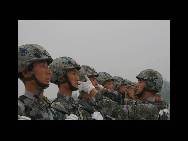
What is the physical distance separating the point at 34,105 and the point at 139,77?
2.51 meters

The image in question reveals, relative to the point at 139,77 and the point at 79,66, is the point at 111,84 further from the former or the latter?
the point at 79,66

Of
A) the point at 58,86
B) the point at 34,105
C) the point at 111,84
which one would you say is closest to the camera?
the point at 34,105

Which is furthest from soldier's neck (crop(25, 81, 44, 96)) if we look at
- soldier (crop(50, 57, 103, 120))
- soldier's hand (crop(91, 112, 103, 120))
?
soldier's hand (crop(91, 112, 103, 120))

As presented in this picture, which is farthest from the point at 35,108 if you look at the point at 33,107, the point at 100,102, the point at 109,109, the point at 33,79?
the point at 109,109

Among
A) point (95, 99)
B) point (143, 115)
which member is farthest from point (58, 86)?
point (143, 115)

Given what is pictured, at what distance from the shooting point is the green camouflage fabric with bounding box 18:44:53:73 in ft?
26.7

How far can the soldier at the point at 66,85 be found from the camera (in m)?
8.68

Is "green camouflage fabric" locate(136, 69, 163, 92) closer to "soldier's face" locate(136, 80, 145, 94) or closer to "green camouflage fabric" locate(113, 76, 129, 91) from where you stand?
"soldier's face" locate(136, 80, 145, 94)

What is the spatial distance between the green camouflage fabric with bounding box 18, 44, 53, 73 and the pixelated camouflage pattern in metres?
1.81

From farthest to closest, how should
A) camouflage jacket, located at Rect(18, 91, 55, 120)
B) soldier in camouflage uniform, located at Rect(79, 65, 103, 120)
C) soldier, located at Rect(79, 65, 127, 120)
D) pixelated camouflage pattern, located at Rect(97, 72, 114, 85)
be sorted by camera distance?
1. pixelated camouflage pattern, located at Rect(97, 72, 114, 85)
2. soldier, located at Rect(79, 65, 127, 120)
3. soldier in camouflage uniform, located at Rect(79, 65, 103, 120)
4. camouflage jacket, located at Rect(18, 91, 55, 120)

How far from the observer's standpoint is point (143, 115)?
376 inches

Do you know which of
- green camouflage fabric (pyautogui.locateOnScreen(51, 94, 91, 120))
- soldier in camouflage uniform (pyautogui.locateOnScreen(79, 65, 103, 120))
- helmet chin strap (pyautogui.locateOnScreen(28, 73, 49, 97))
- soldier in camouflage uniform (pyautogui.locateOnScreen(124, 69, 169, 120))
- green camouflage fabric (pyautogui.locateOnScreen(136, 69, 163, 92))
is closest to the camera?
helmet chin strap (pyautogui.locateOnScreen(28, 73, 49, 97))

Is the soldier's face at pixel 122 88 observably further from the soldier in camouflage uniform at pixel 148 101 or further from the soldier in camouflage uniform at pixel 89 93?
the soldier in camouflage uniform at pixel 89 93

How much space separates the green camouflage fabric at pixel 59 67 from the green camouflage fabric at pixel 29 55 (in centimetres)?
35
